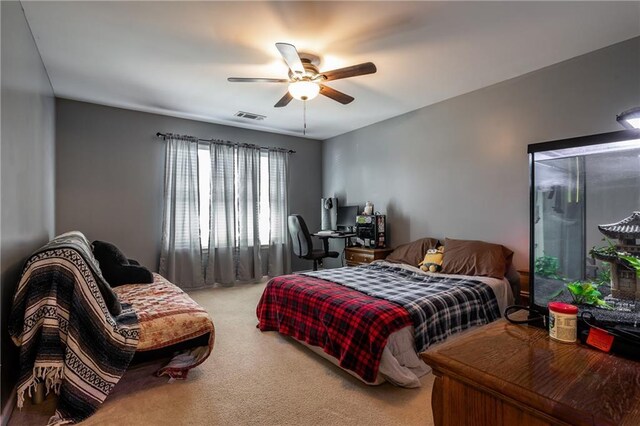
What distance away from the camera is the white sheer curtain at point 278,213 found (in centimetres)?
533

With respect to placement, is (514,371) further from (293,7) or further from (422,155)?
(422,155)

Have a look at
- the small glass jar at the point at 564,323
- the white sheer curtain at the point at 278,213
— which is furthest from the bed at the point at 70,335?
the white sheer curtain at the point at 278,213

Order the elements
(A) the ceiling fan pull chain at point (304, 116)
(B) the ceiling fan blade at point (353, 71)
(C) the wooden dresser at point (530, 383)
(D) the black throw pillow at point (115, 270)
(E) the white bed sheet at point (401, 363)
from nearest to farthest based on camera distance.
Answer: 1. (C) the wooden dresser at point (530, 383)
2. (E) the white bed sheet at point (401, 363)
3. (B) the ceiling fan blade at point (353, 71)
4. (D) the black throw pillow at point (115, 270)
5. (A) the ceiling fan pull chain at point (304, 116)

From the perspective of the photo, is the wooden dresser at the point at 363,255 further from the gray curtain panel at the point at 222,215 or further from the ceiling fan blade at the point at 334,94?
the ceiling fan blade at the point at 334,94

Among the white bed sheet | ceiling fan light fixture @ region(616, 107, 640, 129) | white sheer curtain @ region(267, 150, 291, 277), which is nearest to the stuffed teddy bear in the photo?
the white bed sheet

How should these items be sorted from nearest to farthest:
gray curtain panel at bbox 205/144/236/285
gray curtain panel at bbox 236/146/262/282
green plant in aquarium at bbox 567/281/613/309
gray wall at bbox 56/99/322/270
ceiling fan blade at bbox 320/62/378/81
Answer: green plant in aquarium at bbox 567/281/613/309, ceiling fan blade at bbox 320/62/378/81, gray wall at bbox 56/99/322/270, gray curtain panel at bbox 205/144/236/285, gray curtain panel at bbox 236/146/262/282

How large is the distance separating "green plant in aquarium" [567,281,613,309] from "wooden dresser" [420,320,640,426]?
0.18 meters

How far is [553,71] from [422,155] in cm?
162

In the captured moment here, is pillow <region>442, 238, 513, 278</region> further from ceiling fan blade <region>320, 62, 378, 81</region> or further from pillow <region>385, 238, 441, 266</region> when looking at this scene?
ceiling fan blade <region>320, 62, 378, 81</region>

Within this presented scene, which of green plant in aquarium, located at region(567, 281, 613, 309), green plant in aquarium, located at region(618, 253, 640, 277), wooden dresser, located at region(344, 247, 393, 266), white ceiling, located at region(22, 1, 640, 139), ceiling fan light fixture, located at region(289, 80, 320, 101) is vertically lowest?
wooden dresser, located at region(344, 247, 393, 266)

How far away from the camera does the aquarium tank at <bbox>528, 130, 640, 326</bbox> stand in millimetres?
996

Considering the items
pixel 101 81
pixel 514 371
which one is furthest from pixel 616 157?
pixel 101 81

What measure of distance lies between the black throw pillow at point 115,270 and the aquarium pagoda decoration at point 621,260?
3531 mm

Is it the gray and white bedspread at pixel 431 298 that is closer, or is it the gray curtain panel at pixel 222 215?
the gray and white bedspread at pixel 431 298
